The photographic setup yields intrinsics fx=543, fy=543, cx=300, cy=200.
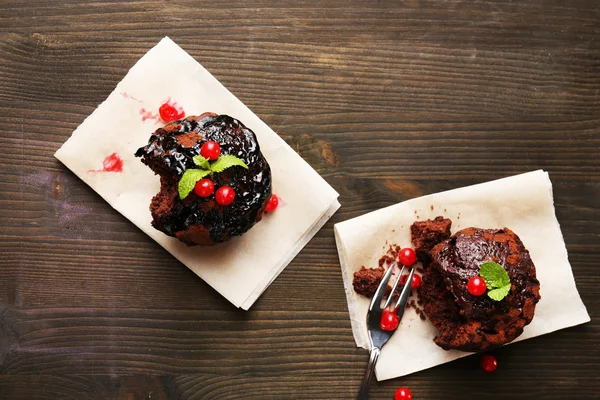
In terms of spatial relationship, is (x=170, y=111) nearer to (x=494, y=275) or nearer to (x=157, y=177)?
(x=157, y=177)

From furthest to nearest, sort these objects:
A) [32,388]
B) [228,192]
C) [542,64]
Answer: [542,64] < [32,388] < [228,192]

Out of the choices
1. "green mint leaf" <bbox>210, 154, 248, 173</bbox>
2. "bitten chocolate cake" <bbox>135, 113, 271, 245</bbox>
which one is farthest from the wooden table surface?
"green mint leaf" <bbox>210, 154, 248, 173</bbox>

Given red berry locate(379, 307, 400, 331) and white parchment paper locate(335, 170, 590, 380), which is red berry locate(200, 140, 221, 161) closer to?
white parchment paper locate(335, 170, 590, 380)

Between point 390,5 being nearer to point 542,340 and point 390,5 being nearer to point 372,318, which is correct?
point 372,318

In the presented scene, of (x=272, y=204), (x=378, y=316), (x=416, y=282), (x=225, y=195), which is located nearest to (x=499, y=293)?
(x=416, y=282)

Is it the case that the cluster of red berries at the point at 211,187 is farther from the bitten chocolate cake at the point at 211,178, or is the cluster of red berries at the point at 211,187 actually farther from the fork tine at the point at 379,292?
the fork tine at the point at 379,292

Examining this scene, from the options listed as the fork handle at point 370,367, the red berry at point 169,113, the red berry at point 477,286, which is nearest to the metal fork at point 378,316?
the fork handle at point 370,367

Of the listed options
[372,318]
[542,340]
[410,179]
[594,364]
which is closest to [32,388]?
[372,318]
